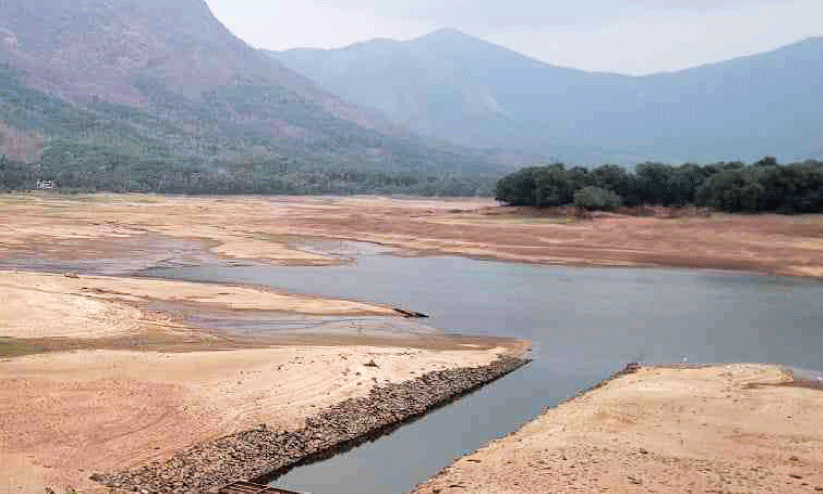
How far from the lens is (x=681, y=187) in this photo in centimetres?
10088

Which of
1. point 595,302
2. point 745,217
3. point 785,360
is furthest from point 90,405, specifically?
point 745,217

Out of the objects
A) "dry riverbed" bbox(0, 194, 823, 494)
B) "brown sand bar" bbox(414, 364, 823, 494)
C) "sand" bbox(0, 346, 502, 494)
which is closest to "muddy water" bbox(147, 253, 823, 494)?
"dry riverbed" bbox(0, 194, 823, 494)

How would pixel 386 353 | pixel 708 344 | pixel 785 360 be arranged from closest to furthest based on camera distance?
pixel 386 353, pixel 785 360, pixel 708 344

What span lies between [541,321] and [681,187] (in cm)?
6636

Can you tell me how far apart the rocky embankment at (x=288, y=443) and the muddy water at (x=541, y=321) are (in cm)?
46

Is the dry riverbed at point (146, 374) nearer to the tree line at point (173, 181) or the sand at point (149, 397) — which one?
the sand at point (149, 397)

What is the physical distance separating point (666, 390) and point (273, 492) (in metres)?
13.5

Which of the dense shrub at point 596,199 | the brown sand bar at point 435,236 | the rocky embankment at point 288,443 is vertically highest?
the dense shrub at point 596,199

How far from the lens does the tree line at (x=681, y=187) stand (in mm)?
85625

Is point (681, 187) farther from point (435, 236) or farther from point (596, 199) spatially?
point (435, 236)

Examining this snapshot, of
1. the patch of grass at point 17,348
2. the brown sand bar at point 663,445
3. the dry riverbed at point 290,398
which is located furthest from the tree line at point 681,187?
the patch of grass at point 17,348

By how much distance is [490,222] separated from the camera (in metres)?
96.3

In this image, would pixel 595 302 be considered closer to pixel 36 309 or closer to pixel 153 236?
pixel 36 309

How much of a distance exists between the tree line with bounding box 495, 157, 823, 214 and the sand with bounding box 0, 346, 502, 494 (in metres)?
65.3
